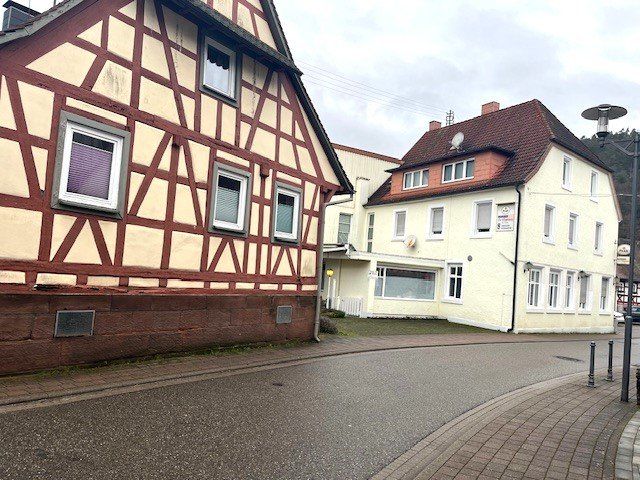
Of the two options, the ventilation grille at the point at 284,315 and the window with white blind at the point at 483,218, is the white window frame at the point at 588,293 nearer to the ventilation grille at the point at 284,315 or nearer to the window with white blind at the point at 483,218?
the window with white blind at the point at 483,218

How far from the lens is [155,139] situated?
9320mm

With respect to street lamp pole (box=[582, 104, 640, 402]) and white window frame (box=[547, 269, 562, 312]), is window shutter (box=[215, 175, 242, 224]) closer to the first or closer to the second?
street lamp pole (box=[582, 104, 640, 402])

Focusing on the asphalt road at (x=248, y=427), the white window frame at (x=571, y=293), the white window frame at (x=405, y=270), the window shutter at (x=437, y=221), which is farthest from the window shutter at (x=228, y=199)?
the white window frame at (x=571, y=293)

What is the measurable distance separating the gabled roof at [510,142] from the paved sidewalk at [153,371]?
12525 millimetres

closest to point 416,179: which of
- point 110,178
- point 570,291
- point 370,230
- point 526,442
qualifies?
point 370,230

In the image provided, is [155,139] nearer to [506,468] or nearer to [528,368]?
[506,468]

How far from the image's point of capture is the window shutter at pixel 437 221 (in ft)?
85.9

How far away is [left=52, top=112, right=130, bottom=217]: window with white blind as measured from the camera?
7.86 m

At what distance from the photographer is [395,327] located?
19391 millimetres

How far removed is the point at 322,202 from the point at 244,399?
7347 mm

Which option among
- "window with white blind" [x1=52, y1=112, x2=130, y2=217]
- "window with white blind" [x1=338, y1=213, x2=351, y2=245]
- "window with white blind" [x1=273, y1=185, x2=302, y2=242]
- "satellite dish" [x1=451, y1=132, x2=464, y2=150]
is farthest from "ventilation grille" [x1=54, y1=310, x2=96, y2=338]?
"window with white blind" [x1=338, y1=213, x2=351, y2=245]

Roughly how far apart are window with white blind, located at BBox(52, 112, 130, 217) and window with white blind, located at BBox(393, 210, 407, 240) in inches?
837

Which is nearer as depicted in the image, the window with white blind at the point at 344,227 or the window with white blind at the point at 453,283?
the window with white blind at the point at 453,283

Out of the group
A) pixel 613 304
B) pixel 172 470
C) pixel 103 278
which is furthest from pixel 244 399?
pixel 613 304
